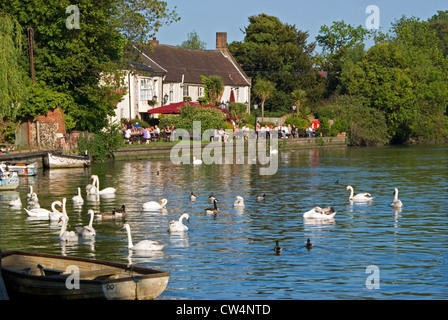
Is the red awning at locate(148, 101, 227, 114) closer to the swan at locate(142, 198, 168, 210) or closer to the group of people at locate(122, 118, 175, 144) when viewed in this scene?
the group of people at locate(122, 118, 175, 144)

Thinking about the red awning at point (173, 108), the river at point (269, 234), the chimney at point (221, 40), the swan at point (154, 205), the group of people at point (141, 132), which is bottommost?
the river at point (269, 234)

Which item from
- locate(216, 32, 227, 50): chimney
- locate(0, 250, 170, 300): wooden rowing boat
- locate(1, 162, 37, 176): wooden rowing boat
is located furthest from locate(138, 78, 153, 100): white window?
locate(0, 250, 170, 300): wooden rowing boat

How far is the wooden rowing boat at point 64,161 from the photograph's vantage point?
4594 centimetres

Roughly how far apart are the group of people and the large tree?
33596 mm

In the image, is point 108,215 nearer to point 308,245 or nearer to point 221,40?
point 308,245

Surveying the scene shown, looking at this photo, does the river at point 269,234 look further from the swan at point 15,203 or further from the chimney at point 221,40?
the chimney at point 221,40

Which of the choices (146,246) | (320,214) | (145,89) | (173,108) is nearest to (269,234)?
(320,214)

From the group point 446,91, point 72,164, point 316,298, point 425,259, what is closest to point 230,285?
point 316,298

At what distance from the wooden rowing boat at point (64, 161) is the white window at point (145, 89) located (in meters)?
27.8

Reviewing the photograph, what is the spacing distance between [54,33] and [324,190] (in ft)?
79.0

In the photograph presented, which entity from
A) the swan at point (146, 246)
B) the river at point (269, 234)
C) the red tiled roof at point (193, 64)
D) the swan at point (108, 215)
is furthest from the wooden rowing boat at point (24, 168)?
the red tiled roof at point (193, 64)

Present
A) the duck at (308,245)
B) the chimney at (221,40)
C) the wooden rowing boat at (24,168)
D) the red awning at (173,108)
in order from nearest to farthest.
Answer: the duck at (308,245)
the wooden rowing boat at (24,168)
the red awning at (173,108)
the chimney at (221,40)
